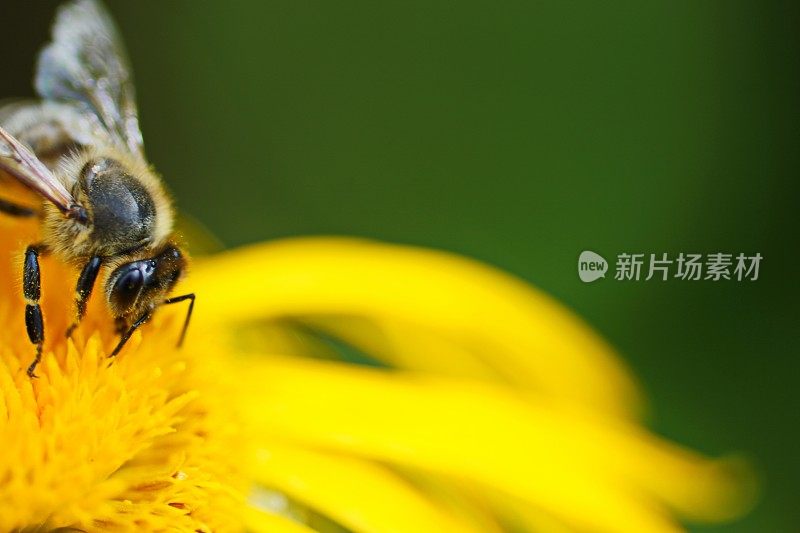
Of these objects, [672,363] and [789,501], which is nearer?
[789,501]

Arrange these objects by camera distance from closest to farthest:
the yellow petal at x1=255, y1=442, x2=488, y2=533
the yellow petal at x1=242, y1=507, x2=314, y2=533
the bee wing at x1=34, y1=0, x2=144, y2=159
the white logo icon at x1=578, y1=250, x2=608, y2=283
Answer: the yellow petal at x1=242, y1=507, x2=314, y2=533, the yellow petal at x1=255, y1=442, x2=488, y2=533, the bee wing at x1=34, y1=0, x2=144, y2=159, the white logo icon at x1=578, y1=250, x2=608, y2=283

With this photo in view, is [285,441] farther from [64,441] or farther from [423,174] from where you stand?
[423,174]

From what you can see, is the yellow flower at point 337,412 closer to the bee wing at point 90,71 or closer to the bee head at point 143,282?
the bee head at point 143,282

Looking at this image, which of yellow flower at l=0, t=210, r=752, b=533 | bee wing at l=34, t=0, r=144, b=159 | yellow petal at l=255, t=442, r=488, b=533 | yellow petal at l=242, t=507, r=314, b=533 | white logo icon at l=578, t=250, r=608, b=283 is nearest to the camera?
yellow flower at l=0, t=210, r=752, b=533

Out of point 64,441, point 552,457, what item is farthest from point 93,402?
point 552,457

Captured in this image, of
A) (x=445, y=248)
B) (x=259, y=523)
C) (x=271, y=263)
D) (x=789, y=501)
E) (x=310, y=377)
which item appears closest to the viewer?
(x=259, y=523)

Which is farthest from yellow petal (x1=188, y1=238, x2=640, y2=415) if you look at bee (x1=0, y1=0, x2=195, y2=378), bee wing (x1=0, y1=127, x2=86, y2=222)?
bee wing (x1=0, y1=127, x2=86, y2=222)

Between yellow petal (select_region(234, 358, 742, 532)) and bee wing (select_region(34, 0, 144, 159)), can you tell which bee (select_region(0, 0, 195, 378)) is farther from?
yellow petal (select_region(234, 358, 742, 532))
